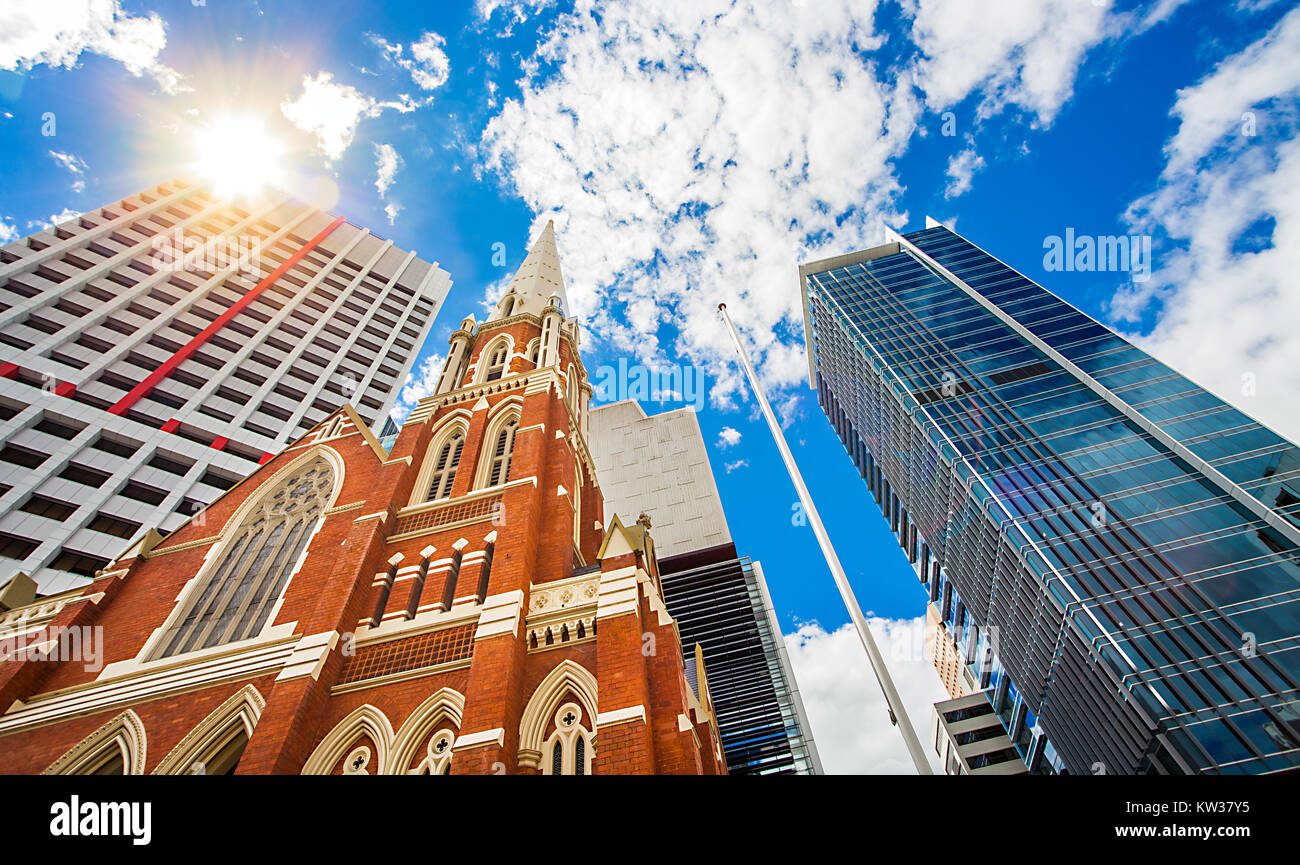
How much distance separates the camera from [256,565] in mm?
19422

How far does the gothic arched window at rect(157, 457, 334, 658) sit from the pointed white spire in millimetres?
12954

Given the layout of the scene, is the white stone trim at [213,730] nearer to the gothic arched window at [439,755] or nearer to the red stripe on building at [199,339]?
the gothic arched window at [439,755]

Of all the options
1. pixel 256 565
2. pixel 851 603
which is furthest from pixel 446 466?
pixel 851 603

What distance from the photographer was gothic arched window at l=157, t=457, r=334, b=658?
17.3 m

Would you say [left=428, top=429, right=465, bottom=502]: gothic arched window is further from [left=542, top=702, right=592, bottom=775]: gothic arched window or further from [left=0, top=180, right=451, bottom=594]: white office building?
[left=0, top=180, right=451, bottom=594]: white office building

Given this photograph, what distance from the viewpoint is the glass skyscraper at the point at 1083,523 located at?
Answer: 32.2 m

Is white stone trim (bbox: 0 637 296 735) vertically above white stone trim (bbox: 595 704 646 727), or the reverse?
white stone trim (bbox: 0 637 296 735)

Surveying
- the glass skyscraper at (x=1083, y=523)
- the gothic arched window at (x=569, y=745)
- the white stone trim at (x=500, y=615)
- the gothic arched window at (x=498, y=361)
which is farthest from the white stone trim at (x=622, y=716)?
the glass skyscraper at (x=1083, y=523)

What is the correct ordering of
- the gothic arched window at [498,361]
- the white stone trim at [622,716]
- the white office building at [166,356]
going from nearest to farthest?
the white stone trim at [622,716], the gothic arched window at [498,361], the white office building at [166,356]

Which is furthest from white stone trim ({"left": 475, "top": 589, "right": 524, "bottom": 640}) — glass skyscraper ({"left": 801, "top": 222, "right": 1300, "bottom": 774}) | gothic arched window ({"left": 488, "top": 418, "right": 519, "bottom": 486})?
glass skyscraper ({"left": 801, "top": 222, "right": 1300, "bottom": 774})

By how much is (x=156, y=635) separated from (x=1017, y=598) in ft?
148

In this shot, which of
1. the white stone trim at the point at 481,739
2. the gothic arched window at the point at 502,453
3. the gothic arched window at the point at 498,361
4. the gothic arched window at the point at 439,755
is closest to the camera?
the white stone trim at the point at 481,739

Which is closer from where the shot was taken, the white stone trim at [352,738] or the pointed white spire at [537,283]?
the white stone trim at [352,738]

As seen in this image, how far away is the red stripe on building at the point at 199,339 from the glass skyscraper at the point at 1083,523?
5295cm
